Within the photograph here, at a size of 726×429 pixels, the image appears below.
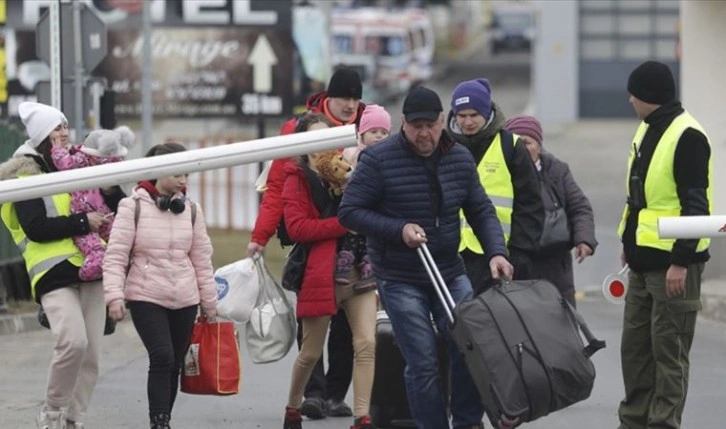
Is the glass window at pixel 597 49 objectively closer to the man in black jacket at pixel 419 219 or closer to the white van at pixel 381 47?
the white van at pixel 381 47

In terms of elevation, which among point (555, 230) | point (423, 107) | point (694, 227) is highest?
point (423, 107)

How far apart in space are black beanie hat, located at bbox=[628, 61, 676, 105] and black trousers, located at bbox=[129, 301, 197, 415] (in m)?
2.38

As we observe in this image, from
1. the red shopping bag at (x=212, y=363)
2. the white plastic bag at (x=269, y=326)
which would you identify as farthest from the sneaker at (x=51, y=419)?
the white plastic bag at (x=269, y=326)

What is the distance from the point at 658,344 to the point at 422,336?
3.62 feet

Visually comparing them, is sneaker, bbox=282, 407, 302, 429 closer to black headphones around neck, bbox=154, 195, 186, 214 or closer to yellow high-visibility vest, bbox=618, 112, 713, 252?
black headphones around neck, bbox=154, 195, 186, 214

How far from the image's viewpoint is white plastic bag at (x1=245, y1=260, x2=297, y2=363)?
945 cm

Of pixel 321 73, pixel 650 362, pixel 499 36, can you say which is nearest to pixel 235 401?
pixel 650 362

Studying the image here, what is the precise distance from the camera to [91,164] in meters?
8.71

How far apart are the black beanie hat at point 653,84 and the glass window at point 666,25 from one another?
38240mm

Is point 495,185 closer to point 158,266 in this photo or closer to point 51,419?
point 158,266

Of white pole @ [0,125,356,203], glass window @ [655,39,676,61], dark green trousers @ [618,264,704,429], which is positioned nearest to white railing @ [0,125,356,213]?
white pole @ [0,125,356,203]

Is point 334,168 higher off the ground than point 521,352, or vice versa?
point 334,168

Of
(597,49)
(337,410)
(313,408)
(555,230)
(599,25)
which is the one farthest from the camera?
(597,49)

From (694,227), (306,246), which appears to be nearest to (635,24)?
(306,246)
